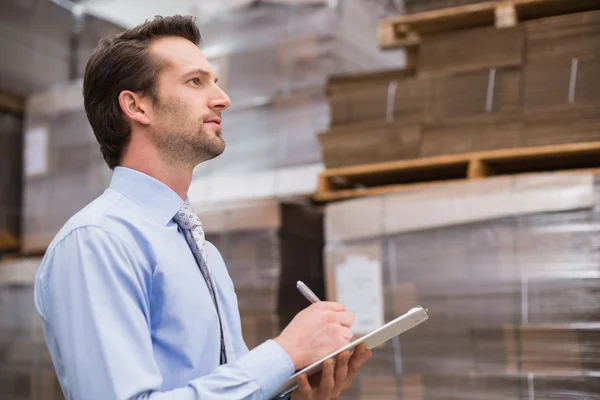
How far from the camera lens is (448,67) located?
3584mm

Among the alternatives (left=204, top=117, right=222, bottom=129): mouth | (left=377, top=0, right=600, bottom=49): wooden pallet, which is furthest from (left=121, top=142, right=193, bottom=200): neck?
(left=377, top=0, right=600, bottom=49): wooden pallet

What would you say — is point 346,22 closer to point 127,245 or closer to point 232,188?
point 232,188

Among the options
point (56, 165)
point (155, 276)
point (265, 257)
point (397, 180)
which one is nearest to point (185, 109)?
point (155, 276)

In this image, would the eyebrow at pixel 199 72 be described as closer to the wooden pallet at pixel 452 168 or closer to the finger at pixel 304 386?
the finger at pixel 304 386

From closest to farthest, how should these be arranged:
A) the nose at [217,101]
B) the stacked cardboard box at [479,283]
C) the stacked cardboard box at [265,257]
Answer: the nose at [217,101], the stacked cardboard box at [479,283], the stacked cardboard box at [265,257]

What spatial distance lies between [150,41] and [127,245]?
1.95 ft

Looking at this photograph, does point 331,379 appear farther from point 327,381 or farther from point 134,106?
point 134,106

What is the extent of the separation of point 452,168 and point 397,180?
15.5 inches

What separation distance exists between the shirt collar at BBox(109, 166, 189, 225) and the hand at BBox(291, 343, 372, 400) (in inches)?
19.0

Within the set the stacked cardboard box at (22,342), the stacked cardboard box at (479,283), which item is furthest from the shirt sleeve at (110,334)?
the stacked cardboard box at (22,342)

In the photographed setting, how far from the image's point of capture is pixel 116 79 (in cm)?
177

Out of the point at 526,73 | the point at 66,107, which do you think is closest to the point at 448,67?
the point at 526,73

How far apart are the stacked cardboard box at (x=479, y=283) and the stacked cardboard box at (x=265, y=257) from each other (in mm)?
291

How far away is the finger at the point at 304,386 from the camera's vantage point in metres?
1.49
